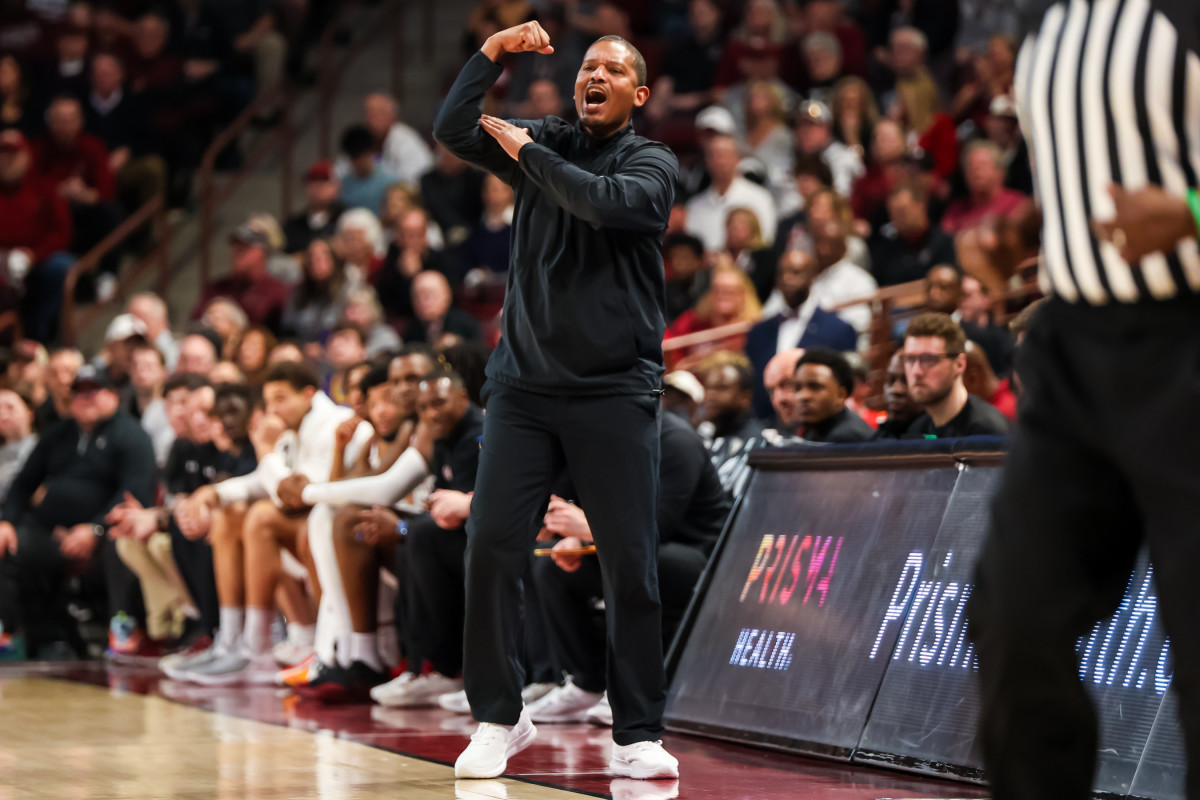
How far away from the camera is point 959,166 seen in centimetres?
984

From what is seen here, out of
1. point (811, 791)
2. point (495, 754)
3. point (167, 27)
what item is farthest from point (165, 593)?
point (167, 27)

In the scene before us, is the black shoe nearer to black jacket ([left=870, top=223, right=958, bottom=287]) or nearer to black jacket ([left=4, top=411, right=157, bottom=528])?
black jacket ([left=4, top=411, right=157, bottom=528])

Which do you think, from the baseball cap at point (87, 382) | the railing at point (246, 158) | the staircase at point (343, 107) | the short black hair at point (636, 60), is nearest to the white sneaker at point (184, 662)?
the baseball cap at point (87, 382)

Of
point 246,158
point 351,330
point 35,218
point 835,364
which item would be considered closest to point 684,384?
point 835,364

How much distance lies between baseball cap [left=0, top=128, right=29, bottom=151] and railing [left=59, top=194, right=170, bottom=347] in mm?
1026

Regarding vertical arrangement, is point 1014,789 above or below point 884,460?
below

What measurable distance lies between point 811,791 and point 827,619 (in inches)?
37.0

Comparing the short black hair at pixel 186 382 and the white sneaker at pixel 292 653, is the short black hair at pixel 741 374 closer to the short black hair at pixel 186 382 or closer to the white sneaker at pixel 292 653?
the white sneaker at pixel 292 653

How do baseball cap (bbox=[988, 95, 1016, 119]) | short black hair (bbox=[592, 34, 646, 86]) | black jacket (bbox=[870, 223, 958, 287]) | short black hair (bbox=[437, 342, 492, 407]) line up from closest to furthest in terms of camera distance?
short black hair (bbox=[592, 34, 646, 86]), short black hair (bbox=[437, 342, 492, 407]), black jacket (bbox=[870, 223, 958, 287]), baseball cap (bbox=[988, 95, 1016, 119])

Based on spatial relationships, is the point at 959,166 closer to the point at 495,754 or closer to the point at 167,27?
the point at 495,754

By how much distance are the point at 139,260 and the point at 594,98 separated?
1039 centimetres

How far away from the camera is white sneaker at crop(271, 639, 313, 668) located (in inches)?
300

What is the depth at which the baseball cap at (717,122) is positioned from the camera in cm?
1124

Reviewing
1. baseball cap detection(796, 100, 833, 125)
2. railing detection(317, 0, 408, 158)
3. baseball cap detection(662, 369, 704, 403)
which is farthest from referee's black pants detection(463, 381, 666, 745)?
railing detection(317, 0, 408, 158)
